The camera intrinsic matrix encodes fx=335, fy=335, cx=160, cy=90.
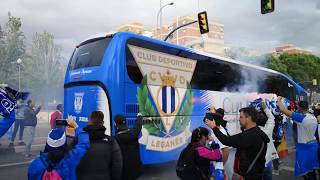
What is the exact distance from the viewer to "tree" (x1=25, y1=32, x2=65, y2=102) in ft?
167

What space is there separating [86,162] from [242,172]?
1.94 meters

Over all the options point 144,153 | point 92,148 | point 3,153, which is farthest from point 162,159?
point 3,153

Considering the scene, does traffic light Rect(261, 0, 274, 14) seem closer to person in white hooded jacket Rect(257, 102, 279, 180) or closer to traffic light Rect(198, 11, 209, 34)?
traffic light Rect(198, 11, 209, 34)

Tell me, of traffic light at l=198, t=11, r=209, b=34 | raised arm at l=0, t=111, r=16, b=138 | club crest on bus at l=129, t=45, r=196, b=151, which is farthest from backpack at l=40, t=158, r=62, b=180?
traffic light at l=198, t=11, r=209, b=34

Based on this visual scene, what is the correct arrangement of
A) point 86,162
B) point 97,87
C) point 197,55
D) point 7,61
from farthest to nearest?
point 7,61 < point 197,55 < point 97,87 < point 86,162

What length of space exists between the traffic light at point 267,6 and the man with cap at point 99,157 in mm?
10793

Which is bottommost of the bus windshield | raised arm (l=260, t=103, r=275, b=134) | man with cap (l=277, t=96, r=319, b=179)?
man with cap (l=277, t=96, r=319, b=179)

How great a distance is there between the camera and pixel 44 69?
55.8 m

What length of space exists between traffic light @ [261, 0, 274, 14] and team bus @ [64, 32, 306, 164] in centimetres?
412

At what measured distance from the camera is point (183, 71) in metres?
9.16

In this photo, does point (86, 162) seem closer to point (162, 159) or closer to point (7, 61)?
point (162, 159)

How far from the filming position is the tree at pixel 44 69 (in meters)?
50.8

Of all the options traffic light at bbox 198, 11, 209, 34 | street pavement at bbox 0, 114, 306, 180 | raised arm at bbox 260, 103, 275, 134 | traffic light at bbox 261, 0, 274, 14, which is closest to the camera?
raised arm at bbox 260, 103, 275, 134

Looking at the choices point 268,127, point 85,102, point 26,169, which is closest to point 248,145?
point 268,127
